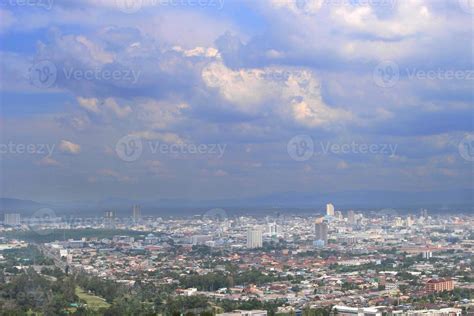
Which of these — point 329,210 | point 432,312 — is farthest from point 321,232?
point 432,312

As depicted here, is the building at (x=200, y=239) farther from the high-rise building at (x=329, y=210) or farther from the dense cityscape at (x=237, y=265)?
the high-rise building at (x=329, y=210)

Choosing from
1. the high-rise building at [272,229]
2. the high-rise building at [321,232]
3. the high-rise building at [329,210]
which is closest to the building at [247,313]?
the high-rise building at [321,232]

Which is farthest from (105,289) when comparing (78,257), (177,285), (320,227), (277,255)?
(320,227)

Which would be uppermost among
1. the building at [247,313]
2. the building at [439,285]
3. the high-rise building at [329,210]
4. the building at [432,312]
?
the high-rise building at [329,210]

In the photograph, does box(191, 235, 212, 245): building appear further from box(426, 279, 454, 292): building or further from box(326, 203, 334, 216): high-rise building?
box(426, 279, 454, 292): building

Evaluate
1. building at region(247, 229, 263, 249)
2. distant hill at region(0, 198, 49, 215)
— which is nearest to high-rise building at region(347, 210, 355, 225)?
building at region(247, 229, 263, 249)

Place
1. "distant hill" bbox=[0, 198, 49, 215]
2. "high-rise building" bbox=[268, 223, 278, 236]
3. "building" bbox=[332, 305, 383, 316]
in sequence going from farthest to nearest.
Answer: "high-rise building" bbox=[268, 223, 278, 236], "distant hill" bbox=[0, 198, 49, 215], "building" bbox=[332, 305, 383, 316]
